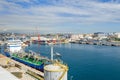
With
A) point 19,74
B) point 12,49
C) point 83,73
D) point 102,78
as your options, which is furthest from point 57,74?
point 12,49

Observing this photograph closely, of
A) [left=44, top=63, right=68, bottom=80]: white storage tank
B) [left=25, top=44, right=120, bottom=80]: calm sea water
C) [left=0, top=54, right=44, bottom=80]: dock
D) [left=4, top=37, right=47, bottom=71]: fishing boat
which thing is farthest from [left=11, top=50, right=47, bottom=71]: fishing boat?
[left=44, top=63, right=68, bottom=80]: white storage tank

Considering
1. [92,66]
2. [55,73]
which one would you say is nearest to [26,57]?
[92,66]

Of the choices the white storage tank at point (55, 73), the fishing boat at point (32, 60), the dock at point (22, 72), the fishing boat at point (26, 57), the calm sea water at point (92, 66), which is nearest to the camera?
the white storage tank at point (55, 73)

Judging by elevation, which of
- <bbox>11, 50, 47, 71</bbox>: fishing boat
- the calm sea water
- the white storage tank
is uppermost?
the white storage tank

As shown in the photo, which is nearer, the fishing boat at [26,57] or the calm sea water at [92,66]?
the calm sea water at [92,66]

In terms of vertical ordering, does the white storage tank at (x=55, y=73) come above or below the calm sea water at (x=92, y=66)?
above

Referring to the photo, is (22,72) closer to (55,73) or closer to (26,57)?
(55,73)

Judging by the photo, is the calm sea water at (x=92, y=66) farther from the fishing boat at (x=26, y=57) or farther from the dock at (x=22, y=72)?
the fishing boat at (x=26, y=57)

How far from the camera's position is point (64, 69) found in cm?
449

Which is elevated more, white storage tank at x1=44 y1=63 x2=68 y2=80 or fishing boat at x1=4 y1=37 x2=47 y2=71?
white storage tank at x1=44 y1=63 x2=68 y2=80

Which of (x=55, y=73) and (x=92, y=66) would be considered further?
(x=92, y=66)

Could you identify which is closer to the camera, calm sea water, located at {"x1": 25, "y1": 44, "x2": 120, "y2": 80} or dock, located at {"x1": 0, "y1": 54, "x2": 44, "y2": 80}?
dock, located at {"x1": 0, "y1": 54, "x2": 44, "y2": 80}

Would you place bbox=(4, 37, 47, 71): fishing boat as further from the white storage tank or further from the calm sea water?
the white storage tank

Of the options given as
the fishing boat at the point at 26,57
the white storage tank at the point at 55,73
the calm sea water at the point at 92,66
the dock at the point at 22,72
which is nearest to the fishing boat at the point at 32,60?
the fishing boat at the point at 26,57
